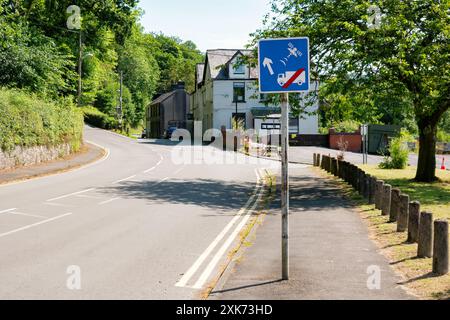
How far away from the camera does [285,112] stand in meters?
7.20

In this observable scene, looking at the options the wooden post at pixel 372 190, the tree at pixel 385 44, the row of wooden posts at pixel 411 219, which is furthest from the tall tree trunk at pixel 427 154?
the wooden post at pixel 372 190

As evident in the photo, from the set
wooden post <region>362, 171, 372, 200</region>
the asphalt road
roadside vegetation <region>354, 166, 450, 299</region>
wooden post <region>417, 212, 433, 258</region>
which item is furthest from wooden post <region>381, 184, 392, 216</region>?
wooden post <region>417, 212, 433, 258</region>

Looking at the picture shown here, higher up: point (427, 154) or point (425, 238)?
point (427, 154)

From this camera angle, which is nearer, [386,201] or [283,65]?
[283,65]

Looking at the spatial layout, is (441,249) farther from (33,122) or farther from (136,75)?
(136,75)

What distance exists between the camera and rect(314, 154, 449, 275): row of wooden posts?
7578mm

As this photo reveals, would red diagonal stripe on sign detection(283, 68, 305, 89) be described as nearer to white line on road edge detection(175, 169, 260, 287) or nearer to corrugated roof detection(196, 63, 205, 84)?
white line on road edge detection(175, 169, 260, 287)

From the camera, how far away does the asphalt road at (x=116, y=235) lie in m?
7.10

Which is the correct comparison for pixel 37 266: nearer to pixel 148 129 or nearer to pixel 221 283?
pixel 221 283

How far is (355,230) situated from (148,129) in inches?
3646

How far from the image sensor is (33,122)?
87.7 ft

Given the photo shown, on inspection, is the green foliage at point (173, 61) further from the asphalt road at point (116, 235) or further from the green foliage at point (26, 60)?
the asphalt road at point (116, 235)

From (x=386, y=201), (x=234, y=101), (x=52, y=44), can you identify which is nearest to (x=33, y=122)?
(x=52, y=44)

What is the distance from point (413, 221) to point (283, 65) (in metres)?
4.73
